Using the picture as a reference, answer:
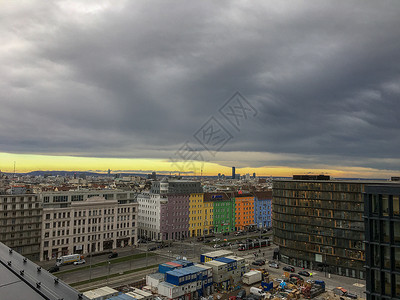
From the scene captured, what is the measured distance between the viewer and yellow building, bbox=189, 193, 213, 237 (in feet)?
440

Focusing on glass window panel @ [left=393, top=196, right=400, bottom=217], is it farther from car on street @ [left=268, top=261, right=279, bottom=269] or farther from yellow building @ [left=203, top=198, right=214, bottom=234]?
yellow building @ [left=203, top=198, right=214, bottom=234]

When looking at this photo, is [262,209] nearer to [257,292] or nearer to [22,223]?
[257,292]

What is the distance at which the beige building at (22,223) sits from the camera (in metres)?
81.2

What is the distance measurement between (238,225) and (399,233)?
130745mm

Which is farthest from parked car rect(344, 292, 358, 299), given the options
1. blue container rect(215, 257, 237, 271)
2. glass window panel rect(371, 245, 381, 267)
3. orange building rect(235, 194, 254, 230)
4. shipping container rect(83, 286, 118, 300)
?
orange building rect(235, 194, 254, 230)

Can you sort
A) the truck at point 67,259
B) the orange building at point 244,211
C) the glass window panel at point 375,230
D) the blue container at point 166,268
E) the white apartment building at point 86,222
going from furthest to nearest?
the orange building at point 244,211 < the white apartment building at point 86,222 < the truck at point 67,259 < the blue container at point 166,268 < the glass window panel at point 375,230

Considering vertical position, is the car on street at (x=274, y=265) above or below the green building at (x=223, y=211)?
below

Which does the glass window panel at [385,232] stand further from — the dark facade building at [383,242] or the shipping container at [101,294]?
the shipping container at [101,294]

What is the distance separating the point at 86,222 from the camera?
320 feet

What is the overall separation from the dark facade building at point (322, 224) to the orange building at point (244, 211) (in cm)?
6171

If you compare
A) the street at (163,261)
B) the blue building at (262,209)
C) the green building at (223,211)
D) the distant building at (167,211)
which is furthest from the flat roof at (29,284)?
the blue building at (262,209)

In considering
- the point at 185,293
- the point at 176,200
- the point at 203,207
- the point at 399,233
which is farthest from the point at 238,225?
the point at 399,233

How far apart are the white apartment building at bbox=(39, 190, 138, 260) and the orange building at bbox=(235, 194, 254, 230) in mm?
62266

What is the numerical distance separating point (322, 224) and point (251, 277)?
83.3 feet
